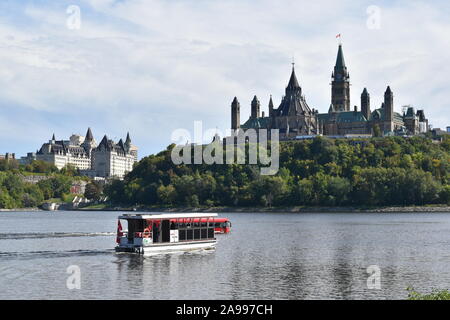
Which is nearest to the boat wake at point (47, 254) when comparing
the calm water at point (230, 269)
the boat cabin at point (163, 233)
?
the calm water at point (230, 269)

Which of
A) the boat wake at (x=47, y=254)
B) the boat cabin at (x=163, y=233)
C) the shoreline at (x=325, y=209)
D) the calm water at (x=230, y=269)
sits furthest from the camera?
the shoreline at (x=325, y=209)

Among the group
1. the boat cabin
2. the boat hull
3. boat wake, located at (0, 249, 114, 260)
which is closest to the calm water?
boat wake, located at (0, 249, 114, 260)

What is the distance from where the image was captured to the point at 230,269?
5381cm

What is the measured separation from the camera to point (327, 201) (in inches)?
7224

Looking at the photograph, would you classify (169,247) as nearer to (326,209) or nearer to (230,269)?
(230,269)

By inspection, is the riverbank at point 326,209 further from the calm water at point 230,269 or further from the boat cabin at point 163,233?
the boat cabin at point 163,233

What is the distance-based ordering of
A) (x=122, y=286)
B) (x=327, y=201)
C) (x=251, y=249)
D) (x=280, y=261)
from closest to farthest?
(x=122, y=286)
(x=280, y=261)
(x=251, y=249)
(x=327, y=201)

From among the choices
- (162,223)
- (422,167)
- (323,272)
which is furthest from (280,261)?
(422,167)

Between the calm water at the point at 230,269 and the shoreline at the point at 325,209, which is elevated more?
the shoreline at the point at 325,209

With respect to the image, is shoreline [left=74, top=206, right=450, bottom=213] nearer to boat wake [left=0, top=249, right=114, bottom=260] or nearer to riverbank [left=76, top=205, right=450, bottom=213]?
riverbank [left=76, top=205, right=450, bottom=213]

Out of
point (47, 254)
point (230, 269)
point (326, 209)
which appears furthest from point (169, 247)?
point (326, 209)

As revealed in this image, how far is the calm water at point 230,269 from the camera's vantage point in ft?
142

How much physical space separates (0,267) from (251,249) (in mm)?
27450
